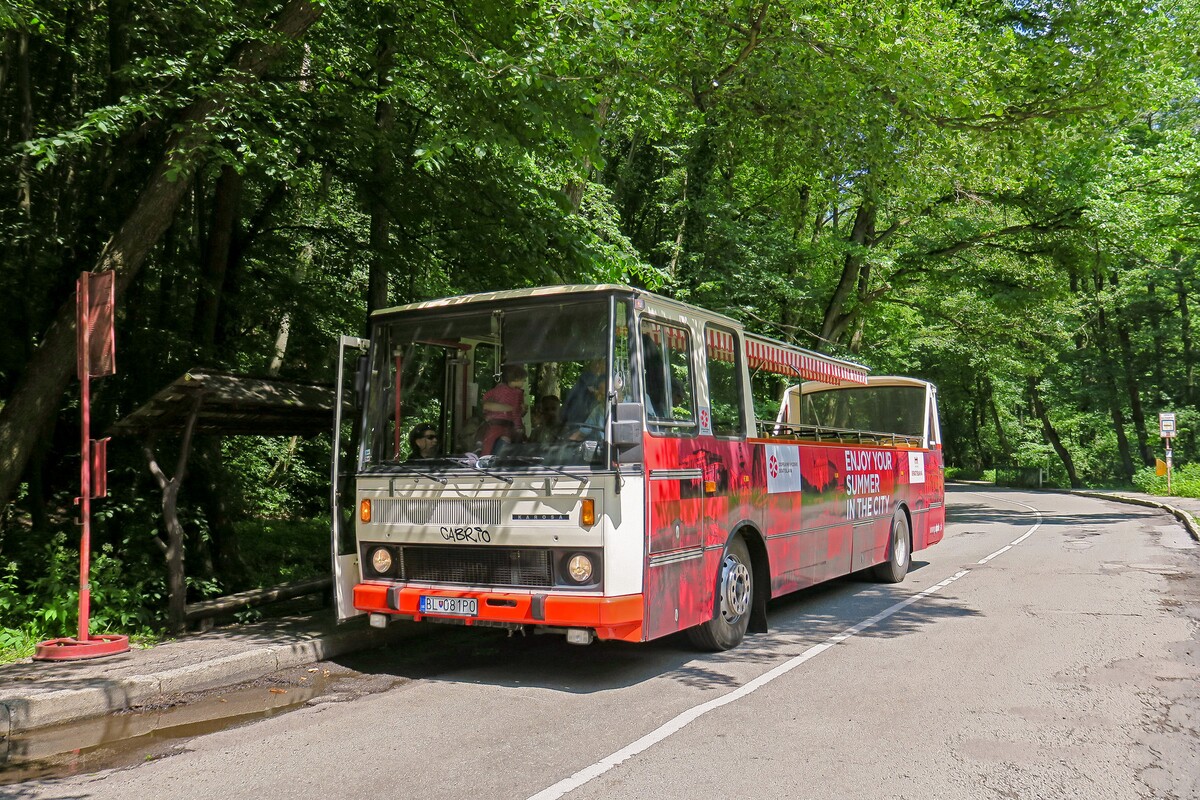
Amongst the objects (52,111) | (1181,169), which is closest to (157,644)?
(52,111)

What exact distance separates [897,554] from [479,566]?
7.71 metres

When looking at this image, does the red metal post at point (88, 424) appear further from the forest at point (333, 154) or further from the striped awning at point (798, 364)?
the striped awning at point (798, 364)

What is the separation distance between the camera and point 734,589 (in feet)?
25.8

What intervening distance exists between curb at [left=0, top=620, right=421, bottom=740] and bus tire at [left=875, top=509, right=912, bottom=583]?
6.87 m

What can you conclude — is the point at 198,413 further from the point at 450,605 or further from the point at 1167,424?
the point at 1167,424

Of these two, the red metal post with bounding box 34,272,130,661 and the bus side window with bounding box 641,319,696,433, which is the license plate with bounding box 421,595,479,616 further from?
the red metal post with bounding box 34,272,130,661

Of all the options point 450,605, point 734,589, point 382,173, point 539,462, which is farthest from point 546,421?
point 382,173

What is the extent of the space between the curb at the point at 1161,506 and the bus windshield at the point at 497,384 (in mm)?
17128

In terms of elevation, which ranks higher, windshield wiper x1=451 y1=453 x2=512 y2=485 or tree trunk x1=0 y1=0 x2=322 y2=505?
tree trunk x1=0 y1=0 x2=322 y2=505

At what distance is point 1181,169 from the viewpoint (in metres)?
22.2

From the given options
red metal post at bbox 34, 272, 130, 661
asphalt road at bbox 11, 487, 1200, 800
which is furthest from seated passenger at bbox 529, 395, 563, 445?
red metal post at bbox 34, 272, 130, 661

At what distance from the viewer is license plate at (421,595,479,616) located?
6.61 metres

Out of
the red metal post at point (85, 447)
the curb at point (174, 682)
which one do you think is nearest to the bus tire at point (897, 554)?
the curb at point (174, 682)

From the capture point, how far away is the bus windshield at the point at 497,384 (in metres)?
6.54
